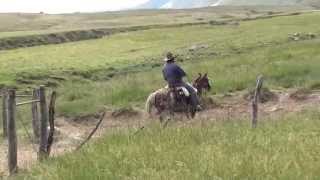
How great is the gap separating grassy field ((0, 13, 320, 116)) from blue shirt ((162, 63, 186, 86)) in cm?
644

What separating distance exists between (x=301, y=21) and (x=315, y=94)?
5362 centimetres

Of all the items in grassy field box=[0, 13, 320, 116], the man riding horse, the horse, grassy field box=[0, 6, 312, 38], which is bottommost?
grassy field box=[0, 6, 312, 38]

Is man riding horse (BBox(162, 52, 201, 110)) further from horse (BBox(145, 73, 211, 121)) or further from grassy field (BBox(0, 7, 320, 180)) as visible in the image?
grassy field (BBox(0, 7, 320, 180))

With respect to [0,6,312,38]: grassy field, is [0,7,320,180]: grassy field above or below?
above

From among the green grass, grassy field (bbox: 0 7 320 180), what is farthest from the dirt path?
the green grass

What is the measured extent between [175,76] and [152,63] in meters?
28.0

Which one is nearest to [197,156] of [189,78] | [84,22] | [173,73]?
[173,73]

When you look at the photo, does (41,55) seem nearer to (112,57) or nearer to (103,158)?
(112,57)

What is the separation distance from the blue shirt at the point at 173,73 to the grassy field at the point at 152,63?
644 centimetres

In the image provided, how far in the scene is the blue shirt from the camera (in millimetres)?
21688

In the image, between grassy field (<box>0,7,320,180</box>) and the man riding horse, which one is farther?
the man riding horse

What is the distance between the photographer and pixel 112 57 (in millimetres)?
55750

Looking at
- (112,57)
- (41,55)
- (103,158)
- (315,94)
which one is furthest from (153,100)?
(41,55)

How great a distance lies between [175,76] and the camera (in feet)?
71.7
